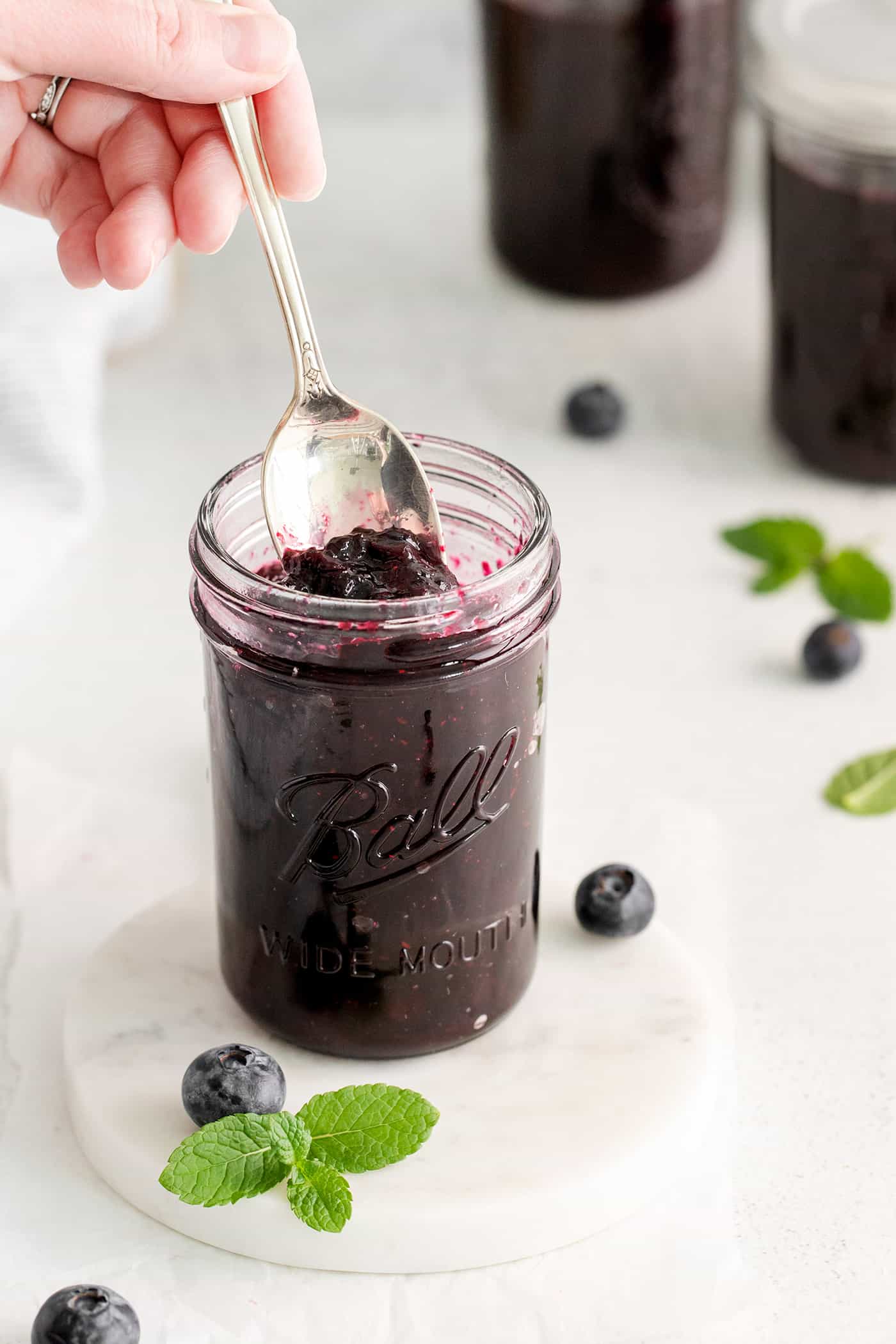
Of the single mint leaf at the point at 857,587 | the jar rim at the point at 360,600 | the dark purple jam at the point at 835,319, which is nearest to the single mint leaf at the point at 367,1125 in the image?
the jar rim at the point at 360,600

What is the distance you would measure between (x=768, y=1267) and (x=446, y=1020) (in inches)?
9.8

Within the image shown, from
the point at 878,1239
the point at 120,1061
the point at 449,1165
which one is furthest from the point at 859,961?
the point at 120,1061

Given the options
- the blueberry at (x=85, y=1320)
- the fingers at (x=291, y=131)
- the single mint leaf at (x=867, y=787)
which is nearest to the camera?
the blueberry at (x=85, y=1320)

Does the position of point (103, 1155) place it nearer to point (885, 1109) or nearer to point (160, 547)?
point (885, 1109)

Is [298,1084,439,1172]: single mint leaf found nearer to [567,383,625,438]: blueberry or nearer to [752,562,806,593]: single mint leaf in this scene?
[752,562,806,593]: single mint leaf

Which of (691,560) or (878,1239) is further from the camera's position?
(691,560)

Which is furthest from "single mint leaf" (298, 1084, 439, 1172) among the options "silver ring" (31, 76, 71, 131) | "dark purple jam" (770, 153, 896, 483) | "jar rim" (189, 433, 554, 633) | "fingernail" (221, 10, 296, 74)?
"dark purple jam" (770, 153, 896, 483)

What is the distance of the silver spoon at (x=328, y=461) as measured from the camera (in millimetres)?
1037

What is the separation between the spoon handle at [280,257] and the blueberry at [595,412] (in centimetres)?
94

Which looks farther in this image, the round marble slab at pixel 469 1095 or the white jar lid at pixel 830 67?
the white jar lid at pixel 830 67

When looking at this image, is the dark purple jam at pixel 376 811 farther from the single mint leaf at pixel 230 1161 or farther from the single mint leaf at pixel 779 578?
the single mint leaf at pixel 779 578

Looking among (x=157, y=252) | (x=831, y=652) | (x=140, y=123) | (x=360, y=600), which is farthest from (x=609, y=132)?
(x=360, y=600)

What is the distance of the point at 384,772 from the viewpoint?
37.6 inches

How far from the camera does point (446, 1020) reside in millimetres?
1059
